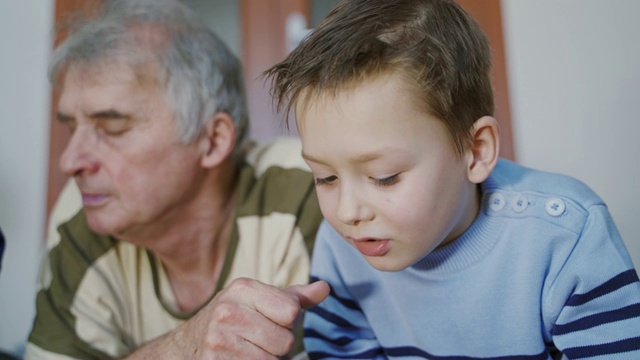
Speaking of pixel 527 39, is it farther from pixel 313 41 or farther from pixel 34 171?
pixel 34 171

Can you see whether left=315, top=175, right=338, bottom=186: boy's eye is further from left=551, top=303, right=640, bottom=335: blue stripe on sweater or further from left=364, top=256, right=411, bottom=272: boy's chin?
left=551, top=303, right=640, bottom=335: blue stripe on sweater

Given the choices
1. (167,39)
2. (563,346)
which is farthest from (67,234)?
(563,346)

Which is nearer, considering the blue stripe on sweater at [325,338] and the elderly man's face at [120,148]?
the blue stripe on sweater at [325,338]

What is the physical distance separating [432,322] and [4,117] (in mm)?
1819

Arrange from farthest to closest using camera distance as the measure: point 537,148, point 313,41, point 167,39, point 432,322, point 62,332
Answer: point 537,148
point 167,39
point 62,332
point 432,322
point 313,41

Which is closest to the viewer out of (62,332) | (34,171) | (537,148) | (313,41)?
(313,41)

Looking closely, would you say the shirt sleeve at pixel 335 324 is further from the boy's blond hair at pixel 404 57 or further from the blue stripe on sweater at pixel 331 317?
the boy's blond hair at pixel 404 57

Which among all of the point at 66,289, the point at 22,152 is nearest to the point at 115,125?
the point at 66,289

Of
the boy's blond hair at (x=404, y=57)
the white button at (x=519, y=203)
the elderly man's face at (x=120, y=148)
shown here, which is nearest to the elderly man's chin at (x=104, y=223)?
the elderly man's face at (x=120, y=148)

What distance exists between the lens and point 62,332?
3.82ft

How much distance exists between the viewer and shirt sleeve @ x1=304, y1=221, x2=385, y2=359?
97 cm

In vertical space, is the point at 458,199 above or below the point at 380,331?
above

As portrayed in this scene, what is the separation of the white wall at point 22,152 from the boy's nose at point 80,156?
93cm

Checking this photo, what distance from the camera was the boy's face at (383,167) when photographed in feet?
2.36
